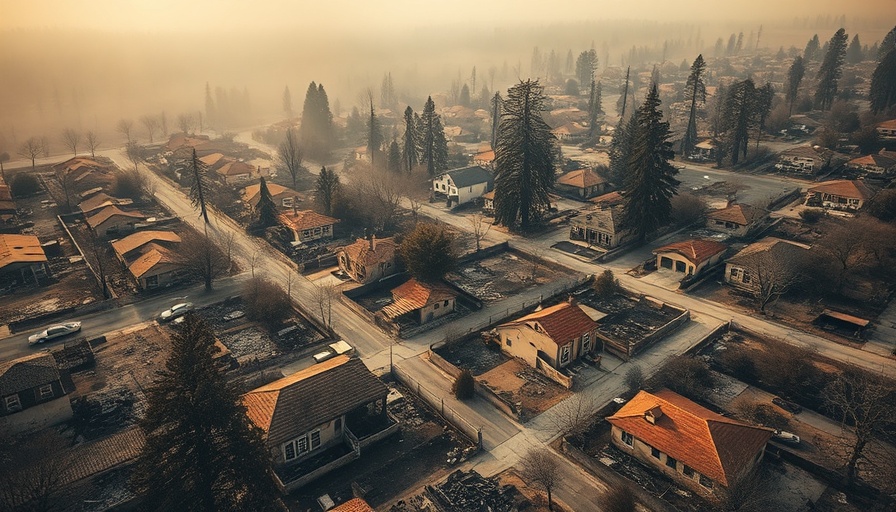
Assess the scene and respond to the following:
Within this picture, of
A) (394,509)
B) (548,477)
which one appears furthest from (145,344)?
(548,477)

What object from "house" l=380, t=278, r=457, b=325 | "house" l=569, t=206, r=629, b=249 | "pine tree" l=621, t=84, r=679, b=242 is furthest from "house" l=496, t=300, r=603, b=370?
"pine tree" l=621, t=84, r=679, b=242

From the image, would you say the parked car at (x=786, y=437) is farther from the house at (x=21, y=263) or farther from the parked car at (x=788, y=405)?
the house at (x=21, y=263)

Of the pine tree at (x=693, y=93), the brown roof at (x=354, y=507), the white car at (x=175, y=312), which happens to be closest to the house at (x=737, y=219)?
the pine tree at (x=693, y=93)

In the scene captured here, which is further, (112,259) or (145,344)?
(112,259)

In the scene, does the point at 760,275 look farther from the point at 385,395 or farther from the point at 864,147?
the point at 864,147

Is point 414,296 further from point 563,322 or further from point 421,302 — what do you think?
point 563,322

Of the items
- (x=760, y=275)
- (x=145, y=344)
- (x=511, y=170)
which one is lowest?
(x=145, y=344)
